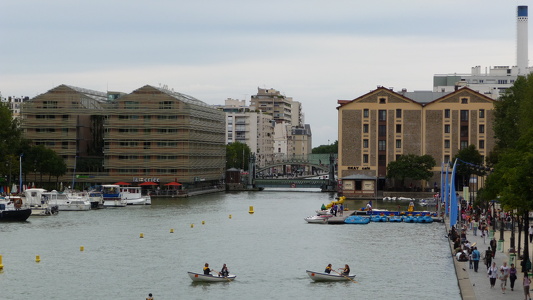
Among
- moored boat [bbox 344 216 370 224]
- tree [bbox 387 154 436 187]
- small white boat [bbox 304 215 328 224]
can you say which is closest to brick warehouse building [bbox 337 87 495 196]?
tree [bbox 387 154 436 187]

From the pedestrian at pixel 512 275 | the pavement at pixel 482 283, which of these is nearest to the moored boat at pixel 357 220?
the pavement at pixel 482 283

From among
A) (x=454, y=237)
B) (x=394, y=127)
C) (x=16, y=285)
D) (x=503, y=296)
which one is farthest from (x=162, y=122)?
(x=503, y=296)

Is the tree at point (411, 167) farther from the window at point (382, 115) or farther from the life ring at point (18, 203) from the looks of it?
the life ring at point (18, 203)

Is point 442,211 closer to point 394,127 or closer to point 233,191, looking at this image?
point 394,127

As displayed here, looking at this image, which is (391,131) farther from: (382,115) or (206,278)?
(206,278)

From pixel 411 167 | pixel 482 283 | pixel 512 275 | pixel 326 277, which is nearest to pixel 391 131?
pixel 411 167

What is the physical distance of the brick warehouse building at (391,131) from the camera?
5566 inches

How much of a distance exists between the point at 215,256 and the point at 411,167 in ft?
247

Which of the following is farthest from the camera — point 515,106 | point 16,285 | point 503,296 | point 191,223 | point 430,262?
point 515,106

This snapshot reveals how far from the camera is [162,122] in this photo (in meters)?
151

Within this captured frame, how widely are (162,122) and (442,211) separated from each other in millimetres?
58905

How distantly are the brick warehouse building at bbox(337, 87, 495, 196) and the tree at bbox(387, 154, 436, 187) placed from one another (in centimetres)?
432

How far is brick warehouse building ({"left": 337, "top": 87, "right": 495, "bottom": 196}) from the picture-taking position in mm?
141375

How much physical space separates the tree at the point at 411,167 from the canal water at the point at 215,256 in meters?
35.4
